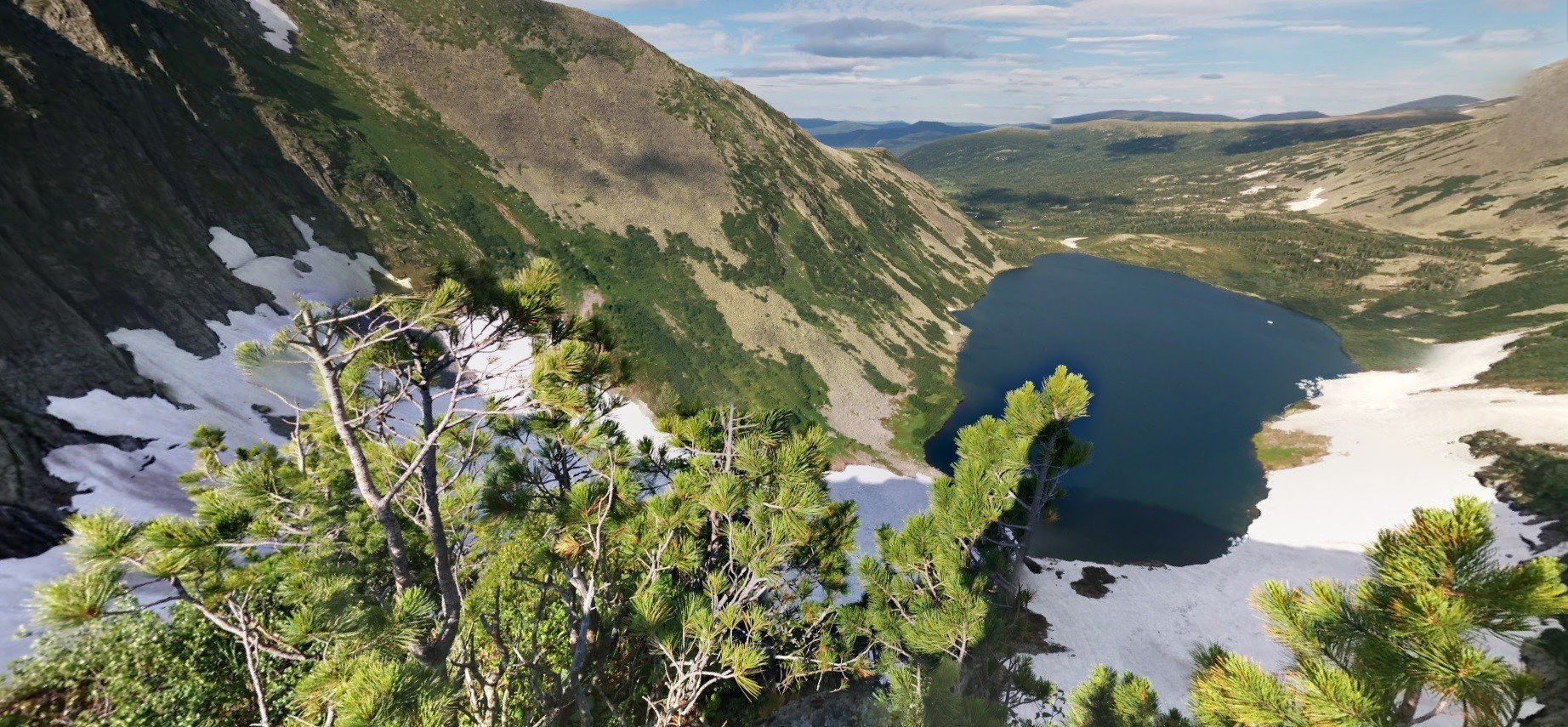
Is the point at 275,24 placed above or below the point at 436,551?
above

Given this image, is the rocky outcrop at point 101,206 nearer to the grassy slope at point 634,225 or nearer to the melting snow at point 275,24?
the grassy slope at point 634,225

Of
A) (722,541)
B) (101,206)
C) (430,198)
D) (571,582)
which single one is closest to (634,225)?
(430,198)

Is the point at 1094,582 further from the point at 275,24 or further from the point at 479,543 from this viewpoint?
the point at 275,24

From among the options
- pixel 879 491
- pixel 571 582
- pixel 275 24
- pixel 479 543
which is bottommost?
pixel 879 491

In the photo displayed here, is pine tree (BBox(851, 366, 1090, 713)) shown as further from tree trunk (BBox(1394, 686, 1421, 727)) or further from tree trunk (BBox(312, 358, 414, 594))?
tree trunk (BBox(312, 358, 414, 594))

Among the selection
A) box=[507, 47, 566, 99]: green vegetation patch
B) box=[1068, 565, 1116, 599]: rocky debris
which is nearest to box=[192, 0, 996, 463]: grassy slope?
box=[507, 47, 566, 99]: green vegetation patch

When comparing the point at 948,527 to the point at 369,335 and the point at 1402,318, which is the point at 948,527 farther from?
the point at 1402,318

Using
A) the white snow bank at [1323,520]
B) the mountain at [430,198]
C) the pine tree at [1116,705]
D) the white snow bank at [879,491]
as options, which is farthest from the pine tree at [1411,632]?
the white snow bank at [879,491]
